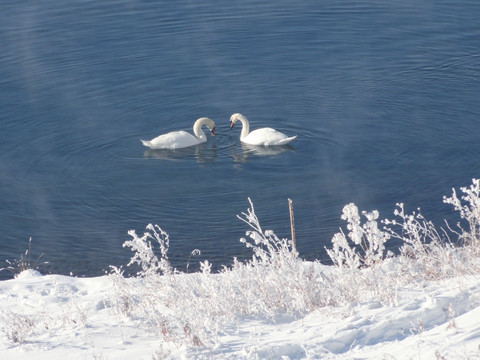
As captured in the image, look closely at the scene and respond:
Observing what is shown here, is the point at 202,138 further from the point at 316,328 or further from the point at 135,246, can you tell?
the point at 316,328

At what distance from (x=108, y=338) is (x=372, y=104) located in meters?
11.9

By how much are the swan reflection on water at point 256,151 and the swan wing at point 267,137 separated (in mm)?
115

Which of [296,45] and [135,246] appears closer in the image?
[135,246]

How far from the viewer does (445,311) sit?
23.0ft

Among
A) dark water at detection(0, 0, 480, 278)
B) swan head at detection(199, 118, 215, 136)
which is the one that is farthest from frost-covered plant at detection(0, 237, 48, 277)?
swan head at detection(199, 118, 215, 136)

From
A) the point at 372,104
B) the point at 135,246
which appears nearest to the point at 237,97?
the point at 372,104

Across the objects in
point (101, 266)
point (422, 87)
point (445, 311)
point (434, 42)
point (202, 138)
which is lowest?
point (445, 311)

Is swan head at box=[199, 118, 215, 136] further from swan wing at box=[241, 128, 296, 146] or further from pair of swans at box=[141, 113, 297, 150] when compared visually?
swan wing at box=[241, 128, 296, 146]

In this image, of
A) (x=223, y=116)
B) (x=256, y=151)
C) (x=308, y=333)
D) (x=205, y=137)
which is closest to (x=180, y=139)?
(x=205, y=137)

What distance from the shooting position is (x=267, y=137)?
617 inches

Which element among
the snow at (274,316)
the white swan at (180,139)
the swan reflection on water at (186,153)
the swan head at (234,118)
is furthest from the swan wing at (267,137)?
the snow at (274,316)

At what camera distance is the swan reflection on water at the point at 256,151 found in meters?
15.6

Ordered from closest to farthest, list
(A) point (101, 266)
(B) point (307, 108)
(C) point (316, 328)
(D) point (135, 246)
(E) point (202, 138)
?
(C) point (316, 328) → (D) point (135, 246) → (A) point (101, 266) → (E) point (202, 138) → (B) point (307, 108)

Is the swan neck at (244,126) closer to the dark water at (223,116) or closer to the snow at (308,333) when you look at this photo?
the dark water at (223,116)
